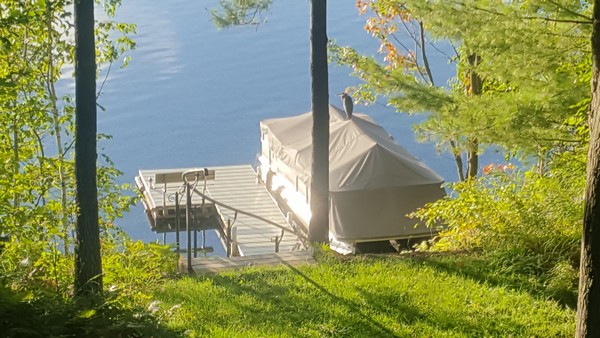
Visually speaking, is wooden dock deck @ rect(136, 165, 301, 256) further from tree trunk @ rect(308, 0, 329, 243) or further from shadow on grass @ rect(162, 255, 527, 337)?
shadow on grass @ rect(162, 255, 527, 337)

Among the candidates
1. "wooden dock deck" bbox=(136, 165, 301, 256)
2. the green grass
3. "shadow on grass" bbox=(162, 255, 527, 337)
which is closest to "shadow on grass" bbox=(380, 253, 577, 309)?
the green grass

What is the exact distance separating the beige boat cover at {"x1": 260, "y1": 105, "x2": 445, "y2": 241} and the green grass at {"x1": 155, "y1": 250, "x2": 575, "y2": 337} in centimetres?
716

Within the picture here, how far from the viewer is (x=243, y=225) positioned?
18.6m

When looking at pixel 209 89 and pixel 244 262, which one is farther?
pixel 209 89

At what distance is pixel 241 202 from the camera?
2036 cm

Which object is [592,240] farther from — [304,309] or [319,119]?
[319,119]

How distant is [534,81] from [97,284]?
170 inches

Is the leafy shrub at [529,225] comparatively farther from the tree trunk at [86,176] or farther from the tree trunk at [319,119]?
the tree trunk at [86,176]

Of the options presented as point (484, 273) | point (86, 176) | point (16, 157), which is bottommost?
point (484, 273)

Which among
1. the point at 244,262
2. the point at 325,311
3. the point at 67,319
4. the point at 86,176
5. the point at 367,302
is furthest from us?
the point at 244,262

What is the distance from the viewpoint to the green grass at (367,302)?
5.71 m

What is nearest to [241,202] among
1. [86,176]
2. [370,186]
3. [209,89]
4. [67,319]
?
[370,186]

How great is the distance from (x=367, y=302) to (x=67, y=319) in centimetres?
247

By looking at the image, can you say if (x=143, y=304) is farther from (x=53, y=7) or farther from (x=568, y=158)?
(x=568, y=158)
